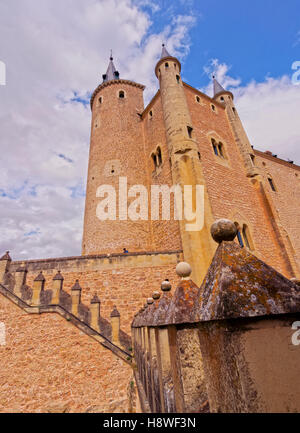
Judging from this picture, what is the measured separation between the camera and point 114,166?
1675 cm

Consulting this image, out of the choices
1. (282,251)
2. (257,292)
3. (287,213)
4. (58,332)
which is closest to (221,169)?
(282,251)

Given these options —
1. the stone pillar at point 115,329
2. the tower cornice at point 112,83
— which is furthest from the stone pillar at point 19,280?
the tower cornice at point 112,83

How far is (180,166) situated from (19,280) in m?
8.59

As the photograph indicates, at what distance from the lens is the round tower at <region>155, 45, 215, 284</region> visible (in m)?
9.25

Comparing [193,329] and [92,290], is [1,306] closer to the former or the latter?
[92,290]

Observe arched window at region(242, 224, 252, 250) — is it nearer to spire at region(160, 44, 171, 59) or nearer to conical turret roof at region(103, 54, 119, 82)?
spire at region(160, 44, 171, 59)

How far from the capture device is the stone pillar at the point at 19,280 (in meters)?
7.83

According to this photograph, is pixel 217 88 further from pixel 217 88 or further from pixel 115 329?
pixel 115 329

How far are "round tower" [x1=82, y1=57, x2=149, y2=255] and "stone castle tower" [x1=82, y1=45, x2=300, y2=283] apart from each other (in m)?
0.07

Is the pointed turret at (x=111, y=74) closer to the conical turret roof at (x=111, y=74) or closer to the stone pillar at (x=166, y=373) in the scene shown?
the conical turret roof at (x=111, y=74)

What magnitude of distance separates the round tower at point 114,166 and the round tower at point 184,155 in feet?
14.7

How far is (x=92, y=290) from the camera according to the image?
29.3 ft

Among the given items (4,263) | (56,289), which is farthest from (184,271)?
(4,263)

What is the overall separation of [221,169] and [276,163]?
1180 centimetres
